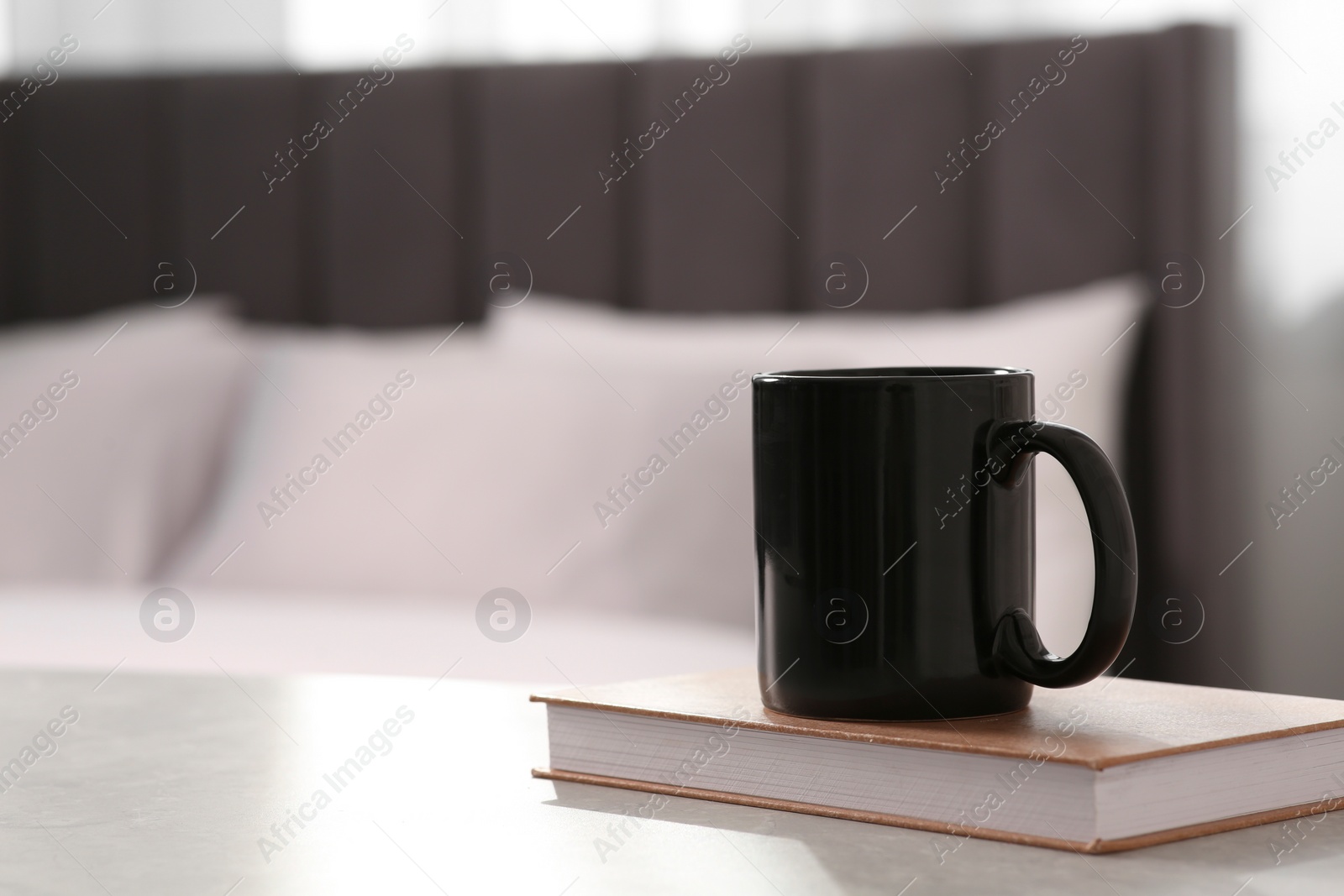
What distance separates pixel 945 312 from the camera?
1889 mm

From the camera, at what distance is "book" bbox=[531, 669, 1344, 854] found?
1.63ft

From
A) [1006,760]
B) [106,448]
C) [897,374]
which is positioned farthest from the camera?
[106,448]

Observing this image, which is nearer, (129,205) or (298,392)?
(298,392)

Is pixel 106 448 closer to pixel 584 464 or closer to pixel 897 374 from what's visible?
pixel 584 464

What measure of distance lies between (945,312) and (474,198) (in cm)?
76

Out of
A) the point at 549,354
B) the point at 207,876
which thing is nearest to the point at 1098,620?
the point at 207,876

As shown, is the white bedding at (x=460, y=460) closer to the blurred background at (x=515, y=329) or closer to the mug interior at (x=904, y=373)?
the blurred background at (x=515, y=329)

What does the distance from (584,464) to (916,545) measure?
1.10 metres

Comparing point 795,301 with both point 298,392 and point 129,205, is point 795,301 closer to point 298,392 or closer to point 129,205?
point 298,392

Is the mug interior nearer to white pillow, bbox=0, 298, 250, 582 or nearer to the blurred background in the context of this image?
the blurred background

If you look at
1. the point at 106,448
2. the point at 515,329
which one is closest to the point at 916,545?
the point at 515,329

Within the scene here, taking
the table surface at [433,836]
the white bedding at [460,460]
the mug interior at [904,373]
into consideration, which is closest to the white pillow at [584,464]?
the white bedding at [460,460]

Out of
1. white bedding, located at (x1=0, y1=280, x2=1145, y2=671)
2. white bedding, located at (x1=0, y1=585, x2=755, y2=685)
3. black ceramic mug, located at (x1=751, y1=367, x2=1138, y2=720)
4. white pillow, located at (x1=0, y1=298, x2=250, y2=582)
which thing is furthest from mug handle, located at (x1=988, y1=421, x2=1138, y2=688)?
white pillow, located at (x1=0, y1=298, x2=250, y2=582)

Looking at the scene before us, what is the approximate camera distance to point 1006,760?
19.6 inches
